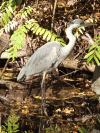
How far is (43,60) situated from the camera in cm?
421

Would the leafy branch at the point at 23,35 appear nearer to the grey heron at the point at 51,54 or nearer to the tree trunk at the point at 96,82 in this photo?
the grey heron at the point at 51,54

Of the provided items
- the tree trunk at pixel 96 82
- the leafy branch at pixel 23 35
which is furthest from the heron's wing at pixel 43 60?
the tree trunk at pixel 96 82

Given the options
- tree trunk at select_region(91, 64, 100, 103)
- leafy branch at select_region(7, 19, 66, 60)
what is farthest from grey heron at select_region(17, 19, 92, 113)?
tree trunk at select_region(91, 64, 100, 103)

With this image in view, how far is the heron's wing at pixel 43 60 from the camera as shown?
409 cm

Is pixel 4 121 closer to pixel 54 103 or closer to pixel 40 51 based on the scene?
pixel 54 103

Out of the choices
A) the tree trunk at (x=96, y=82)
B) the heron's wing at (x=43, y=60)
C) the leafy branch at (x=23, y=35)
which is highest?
the leafy branch at (x=23, y=35)

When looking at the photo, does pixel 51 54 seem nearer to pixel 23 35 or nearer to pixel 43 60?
pixel 43 60

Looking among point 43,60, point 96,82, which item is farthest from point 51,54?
point 96,82

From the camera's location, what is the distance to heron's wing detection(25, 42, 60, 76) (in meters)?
4.09

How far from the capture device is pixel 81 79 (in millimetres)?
6191

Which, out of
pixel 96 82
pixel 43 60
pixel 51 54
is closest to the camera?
pixel 51 54

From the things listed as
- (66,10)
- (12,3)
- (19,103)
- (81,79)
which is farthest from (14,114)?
(66,10)

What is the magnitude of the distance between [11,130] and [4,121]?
0.34 m

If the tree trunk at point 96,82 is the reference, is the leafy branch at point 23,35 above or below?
above
